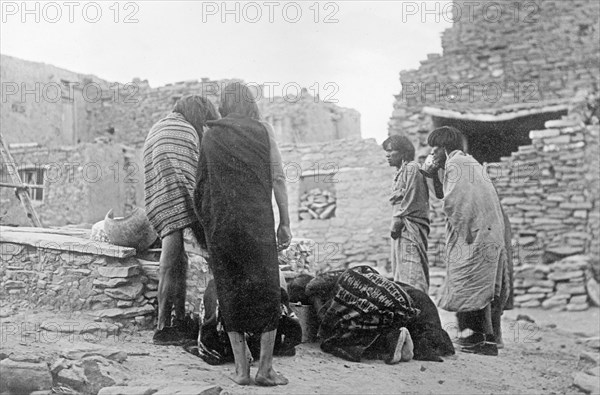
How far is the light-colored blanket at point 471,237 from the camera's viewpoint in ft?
16.6

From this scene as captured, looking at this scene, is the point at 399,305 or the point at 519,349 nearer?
the point at 399,305

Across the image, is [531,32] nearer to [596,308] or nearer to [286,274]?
[596,308]

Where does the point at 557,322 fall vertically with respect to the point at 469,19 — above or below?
below

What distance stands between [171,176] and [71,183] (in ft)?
41.6

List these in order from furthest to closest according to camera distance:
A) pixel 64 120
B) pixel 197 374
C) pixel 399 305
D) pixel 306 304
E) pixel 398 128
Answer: pixel 64 120 < pixel 398 128 < pixel 306 304 < pixel 399 305 < pixel 197 374

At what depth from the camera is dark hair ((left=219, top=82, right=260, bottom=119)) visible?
360cm

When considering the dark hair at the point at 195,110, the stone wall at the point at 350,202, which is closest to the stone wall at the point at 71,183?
the stone wall at the point at 350,202

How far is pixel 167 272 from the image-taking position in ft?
13.2

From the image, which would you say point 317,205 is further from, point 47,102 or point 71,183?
point 47,102

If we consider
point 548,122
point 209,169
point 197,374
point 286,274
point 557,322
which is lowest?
point 557,322

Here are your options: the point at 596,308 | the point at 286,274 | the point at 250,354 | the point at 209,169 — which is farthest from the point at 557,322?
the point at 209,169

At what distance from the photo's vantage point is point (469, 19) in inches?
507

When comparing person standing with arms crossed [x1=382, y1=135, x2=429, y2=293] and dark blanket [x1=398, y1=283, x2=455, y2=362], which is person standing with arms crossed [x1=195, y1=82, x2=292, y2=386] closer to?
dark blanket [x1=398, y1=283, x2=455, y2=362]

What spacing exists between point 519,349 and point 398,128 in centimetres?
649
